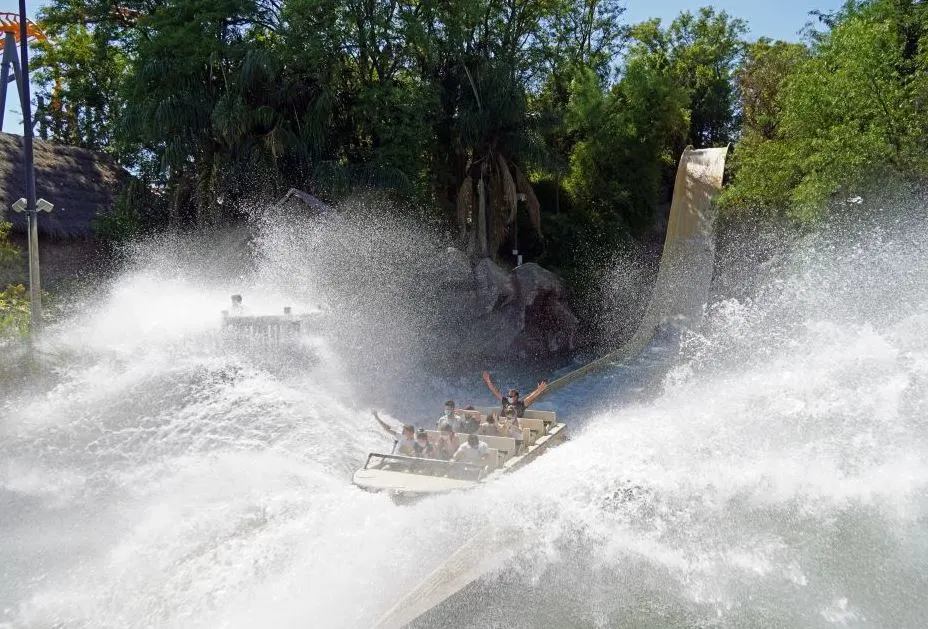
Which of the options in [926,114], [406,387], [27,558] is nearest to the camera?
[27,558]

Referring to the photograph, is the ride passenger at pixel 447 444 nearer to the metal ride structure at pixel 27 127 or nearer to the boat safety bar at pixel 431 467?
the boat safety bar at pixel 431 467

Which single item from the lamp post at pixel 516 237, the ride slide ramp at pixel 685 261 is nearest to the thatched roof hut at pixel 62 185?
the lamp post at pixel 516 237

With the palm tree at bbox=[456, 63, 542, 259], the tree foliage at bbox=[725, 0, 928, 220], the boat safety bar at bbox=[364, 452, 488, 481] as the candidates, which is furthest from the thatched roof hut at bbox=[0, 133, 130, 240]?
the tree foliage at bbox=[725, 0, 928, 220]

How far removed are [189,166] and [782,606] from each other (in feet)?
70.6

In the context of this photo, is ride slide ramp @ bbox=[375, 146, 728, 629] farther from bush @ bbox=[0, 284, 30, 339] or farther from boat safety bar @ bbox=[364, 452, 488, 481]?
bush @ bbox=[0, 284, 30, 339]

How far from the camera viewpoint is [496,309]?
2109cm

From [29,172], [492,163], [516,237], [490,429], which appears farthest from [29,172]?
[516,237]

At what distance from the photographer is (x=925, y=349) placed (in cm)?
1194

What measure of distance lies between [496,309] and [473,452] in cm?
1095

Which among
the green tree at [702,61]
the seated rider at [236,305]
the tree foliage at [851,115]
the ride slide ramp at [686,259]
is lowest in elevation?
the seated rider at [236,305]

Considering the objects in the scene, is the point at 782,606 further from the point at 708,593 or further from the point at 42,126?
the point at 42,126

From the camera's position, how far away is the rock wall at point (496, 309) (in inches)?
819

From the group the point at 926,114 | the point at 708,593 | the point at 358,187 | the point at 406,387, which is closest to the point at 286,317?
the point at 406,387

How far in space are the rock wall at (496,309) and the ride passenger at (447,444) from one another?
31.2ft
